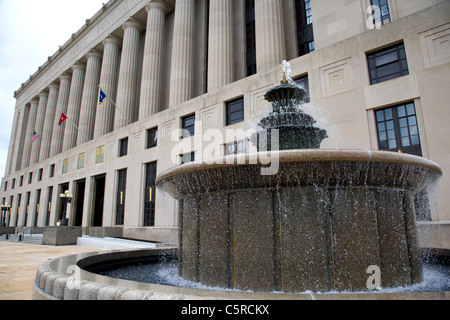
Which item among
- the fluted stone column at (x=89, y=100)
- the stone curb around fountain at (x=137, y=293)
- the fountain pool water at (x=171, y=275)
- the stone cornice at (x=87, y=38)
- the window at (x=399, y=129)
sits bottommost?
the fountain pool water at (x=171, y=275)

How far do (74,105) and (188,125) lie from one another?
2567cm

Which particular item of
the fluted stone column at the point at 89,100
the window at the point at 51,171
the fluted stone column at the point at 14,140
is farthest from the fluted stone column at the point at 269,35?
the fluted stone column at the point at 14,140

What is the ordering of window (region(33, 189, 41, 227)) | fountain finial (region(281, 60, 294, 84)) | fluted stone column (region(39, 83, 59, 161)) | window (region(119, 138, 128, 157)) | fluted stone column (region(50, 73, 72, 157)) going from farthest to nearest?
1. fluted stone column (region(39, 83, 59, 161))
2. fluted stone column (region(50, 73, 72, 157))
3. window (region(33, 189, 41, 227))
4. window (region(119, 138, 128, 157))
5. fountain finial (region(281, 60, 294, 84))

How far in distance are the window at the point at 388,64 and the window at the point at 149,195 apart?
16.7 m

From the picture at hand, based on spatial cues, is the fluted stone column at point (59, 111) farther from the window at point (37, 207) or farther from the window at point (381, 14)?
the window at point (381, 14)

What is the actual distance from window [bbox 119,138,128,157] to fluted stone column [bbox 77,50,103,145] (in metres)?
9.86

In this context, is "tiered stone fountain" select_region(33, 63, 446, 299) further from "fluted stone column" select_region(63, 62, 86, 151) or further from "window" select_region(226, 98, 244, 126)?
"fluted stone column" select_region(63, 62, 86, 151)

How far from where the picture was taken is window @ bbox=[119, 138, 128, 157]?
1070 inches

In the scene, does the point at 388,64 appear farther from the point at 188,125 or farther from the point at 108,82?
the point at 108,82

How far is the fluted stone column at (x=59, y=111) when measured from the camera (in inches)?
1677

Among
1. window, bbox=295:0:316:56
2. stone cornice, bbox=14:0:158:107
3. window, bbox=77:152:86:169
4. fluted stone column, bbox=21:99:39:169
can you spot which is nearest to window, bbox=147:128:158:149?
window, bbox=77:152:86:169
